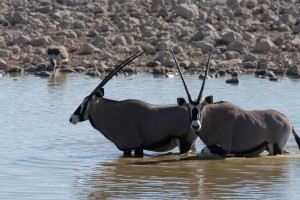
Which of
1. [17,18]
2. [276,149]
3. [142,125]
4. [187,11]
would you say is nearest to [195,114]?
[142,125]

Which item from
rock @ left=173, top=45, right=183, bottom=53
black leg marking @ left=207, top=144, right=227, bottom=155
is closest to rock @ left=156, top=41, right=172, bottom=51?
rock @ left=173, top=45, right=183, bottom=53

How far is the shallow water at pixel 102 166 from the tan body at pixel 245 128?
9.2 inches

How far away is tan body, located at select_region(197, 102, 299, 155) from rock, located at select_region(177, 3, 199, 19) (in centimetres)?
1559

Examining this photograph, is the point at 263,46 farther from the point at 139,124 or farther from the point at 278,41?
the point at 139,124

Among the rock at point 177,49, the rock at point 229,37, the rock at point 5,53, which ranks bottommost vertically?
the rock at point 5,53

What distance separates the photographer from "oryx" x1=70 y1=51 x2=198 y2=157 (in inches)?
535

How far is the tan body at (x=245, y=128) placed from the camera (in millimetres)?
13496

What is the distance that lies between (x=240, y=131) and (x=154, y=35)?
1354cm

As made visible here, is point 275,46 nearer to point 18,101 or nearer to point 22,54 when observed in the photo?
point 22,54

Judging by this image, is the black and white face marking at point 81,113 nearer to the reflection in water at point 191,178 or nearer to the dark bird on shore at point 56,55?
the reflection in water at point 191,178

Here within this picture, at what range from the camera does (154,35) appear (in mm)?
26984

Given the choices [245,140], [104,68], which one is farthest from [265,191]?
[104,68]

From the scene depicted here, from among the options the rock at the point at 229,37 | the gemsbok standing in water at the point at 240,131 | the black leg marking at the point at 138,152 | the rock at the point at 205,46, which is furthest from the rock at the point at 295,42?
the black leg marking at the point at 138,152

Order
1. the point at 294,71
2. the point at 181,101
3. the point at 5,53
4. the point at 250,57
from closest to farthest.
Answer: the point at 181,101
the point at 294,71
the point at 250,57
the point at 5,53
